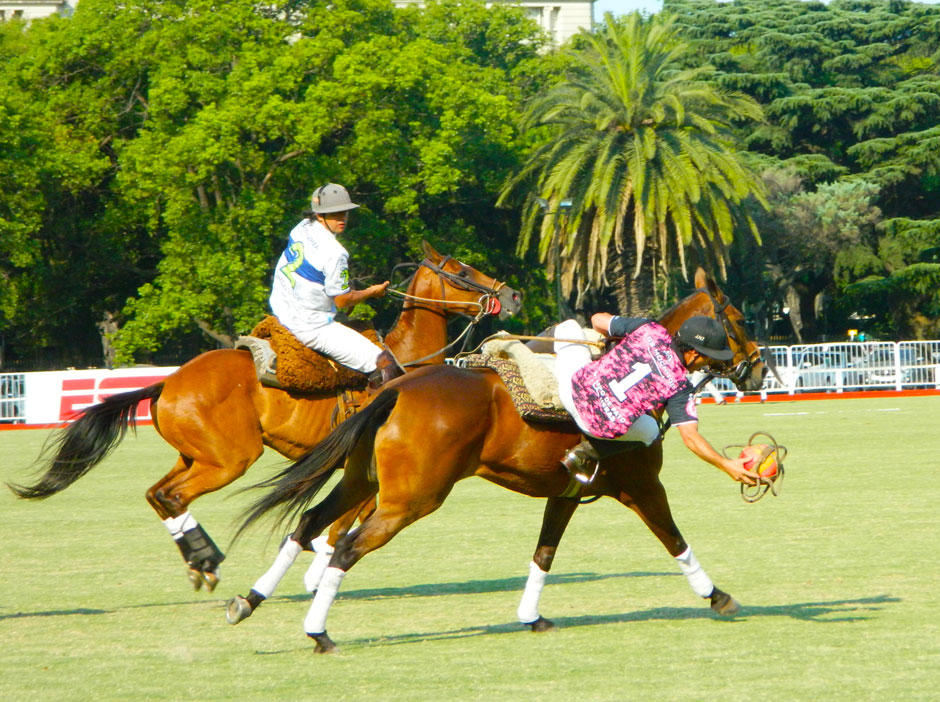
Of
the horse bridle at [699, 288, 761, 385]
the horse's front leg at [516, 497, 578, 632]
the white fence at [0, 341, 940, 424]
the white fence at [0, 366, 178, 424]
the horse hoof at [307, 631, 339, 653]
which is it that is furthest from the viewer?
the white fence at [0, 341, 940, 424]

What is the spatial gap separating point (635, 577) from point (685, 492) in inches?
206

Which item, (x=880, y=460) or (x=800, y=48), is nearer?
(x=880, y=460)

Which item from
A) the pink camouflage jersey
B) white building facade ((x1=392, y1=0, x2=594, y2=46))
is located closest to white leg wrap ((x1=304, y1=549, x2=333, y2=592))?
the pink camouflage jersey

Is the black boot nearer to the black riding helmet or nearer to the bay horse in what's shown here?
the bay horse

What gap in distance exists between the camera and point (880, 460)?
53.6 ft

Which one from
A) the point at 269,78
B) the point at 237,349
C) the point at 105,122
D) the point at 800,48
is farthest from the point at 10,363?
the point at 237,349

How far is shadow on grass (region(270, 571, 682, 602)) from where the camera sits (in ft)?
28.0

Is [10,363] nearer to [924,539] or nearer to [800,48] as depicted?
[800,48]

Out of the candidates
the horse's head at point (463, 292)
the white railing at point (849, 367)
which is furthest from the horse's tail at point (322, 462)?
the white railing at point (849, 367)

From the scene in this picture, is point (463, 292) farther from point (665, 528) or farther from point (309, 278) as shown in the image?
point (665, 528)

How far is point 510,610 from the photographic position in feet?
25.7

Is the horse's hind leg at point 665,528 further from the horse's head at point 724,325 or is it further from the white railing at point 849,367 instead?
the white railing at point 849,367

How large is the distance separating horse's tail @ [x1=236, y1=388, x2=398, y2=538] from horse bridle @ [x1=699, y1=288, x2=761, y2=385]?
6.16 feet

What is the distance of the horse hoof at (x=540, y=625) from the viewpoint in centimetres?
713
